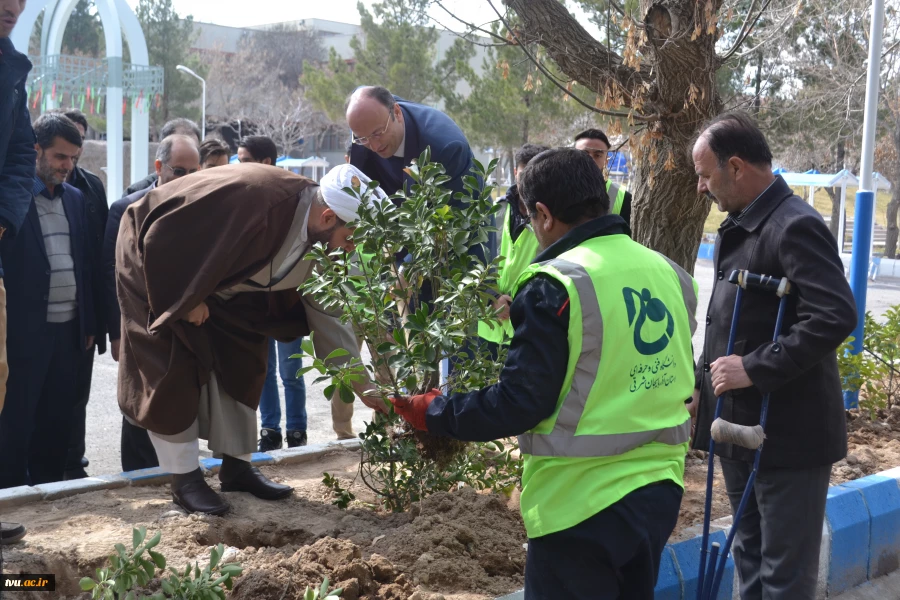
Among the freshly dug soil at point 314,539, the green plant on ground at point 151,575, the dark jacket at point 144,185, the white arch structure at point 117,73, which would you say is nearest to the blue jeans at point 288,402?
the dark jacket at point 144,185

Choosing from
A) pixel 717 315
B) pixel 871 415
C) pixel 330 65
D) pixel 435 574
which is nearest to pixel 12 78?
pixel 435 574

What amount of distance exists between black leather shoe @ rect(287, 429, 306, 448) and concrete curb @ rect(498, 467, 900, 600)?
303 centimetres

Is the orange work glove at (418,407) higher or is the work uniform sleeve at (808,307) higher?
the work uniform sleeve at (808,307)

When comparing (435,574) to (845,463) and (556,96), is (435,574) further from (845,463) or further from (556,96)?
(556,96)

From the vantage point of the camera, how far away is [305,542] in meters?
3.64

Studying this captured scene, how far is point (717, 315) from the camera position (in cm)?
322

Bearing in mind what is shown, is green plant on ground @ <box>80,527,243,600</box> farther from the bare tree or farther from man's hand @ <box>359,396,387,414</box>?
the bare tree

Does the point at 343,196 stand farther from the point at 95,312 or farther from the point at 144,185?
the point at 144,185

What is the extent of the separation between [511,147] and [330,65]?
9149 mm

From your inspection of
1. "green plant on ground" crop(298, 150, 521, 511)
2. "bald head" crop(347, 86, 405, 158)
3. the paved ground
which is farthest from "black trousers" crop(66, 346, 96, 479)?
"green plant on ground" crop(298, 150, 521, 511)

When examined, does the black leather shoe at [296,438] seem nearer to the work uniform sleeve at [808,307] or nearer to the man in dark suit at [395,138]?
the man in dark suit at [395,138]

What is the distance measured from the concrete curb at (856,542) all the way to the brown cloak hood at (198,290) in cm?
205

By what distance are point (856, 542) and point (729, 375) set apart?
1741mm

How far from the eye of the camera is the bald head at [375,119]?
438 centimetres
